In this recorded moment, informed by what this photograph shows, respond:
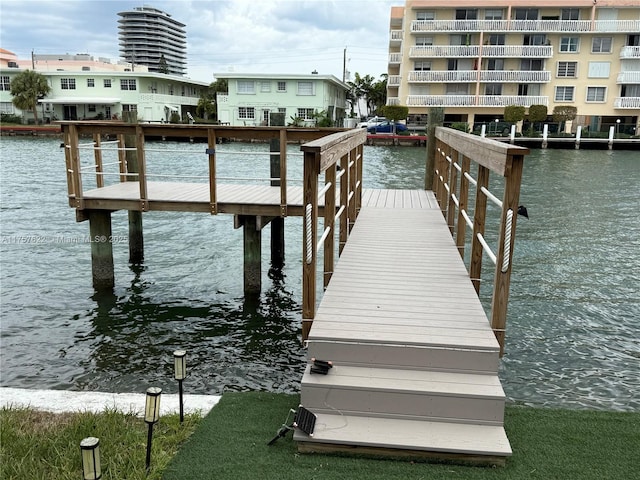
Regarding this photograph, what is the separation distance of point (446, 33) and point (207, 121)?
2451 cm

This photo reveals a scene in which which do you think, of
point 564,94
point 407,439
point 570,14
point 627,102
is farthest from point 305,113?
point 407,439

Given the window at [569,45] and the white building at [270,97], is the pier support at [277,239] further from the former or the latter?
the window at [569,45]

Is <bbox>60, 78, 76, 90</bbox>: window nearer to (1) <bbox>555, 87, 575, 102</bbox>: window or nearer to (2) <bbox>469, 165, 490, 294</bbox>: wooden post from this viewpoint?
(1) <bbox>555, 87, 575, 102</bbox>: window

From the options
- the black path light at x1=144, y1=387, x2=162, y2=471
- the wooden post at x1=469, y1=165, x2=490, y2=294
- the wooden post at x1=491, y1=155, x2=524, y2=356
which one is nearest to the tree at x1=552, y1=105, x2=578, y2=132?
the wooden post at x1=469, y1=165, x2=490, y2=294

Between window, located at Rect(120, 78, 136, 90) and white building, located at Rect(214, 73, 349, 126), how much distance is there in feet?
31.0

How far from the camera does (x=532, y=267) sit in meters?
11.9

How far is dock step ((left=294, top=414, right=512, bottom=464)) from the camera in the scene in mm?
3721

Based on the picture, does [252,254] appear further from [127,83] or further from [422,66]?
[127,83]

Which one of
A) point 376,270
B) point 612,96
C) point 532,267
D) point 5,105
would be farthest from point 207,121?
point 376,270

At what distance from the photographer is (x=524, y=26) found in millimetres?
47844

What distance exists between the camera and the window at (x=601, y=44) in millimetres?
48375

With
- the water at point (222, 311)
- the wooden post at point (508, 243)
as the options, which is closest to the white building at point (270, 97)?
the water at point (222, 311)

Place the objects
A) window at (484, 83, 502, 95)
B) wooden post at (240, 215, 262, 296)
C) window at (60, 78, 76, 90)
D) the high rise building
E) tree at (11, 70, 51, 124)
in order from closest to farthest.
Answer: wooden post at (240, 215, 262, 296) < window at (484, 83, 502, 95) < tree at (11, 70, 51, 124) < window at (60, 78, 76, 90) < the high rise building

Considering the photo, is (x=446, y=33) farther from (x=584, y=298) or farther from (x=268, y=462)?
(x=268, y=462)
